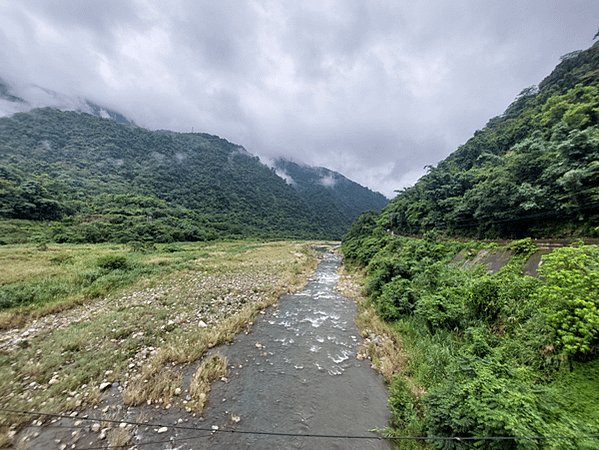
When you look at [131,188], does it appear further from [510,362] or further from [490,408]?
[510,362]

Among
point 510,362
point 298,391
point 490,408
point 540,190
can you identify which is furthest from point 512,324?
point 540,190

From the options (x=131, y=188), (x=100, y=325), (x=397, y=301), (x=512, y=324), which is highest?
(x=131, y=188)

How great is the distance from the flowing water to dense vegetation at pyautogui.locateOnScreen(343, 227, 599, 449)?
104cm

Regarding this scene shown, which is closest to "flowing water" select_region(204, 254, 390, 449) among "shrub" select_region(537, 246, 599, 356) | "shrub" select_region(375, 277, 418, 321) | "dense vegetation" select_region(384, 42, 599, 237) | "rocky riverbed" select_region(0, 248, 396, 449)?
"rocky riverbed" select_region(0, 248, 396, 449)

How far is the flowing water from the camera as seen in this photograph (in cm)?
546

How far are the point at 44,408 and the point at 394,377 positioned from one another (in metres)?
10.5

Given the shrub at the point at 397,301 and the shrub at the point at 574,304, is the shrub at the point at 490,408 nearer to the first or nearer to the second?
the shrub at the point at 574,304

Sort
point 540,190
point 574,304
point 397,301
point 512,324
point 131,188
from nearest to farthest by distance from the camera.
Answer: point 574,304 < point 512,324 < point 397,301 < point 540,190 < point 131,188

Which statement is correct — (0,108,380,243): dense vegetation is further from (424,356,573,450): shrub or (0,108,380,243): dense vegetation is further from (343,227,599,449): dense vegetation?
(424,356,573,450): shrub

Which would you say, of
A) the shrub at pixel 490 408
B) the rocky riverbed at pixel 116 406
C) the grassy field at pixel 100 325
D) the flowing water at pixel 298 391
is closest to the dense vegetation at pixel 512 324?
the shrub at pixel 490 408

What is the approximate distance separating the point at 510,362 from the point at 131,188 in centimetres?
12438

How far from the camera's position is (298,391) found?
7035 millimetres

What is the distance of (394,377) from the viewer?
7.30 metres

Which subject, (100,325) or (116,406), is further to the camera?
(100,325)
